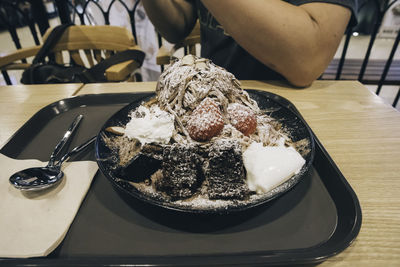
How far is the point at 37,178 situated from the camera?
888 millimetres

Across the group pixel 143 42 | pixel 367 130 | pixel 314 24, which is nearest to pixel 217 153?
pixel 367 130

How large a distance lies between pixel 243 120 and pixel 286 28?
68 centimetres

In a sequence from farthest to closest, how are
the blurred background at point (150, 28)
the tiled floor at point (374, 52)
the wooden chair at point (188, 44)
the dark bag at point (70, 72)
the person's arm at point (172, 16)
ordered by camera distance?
the tiled floor at point (374, 52), the blurred background at point (150, 28), the wooden chair at point (188, 44), the person's arm at point (172, 16), the dark bag at point (70, 72)

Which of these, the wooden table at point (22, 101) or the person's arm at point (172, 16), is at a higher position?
the person's arm at point (172, 16)

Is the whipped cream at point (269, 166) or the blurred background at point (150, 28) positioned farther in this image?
the blurred background at point (150, 28)

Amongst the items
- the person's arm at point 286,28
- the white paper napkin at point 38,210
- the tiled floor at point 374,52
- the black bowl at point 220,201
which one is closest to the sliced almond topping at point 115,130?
the black bowl at point 220,201

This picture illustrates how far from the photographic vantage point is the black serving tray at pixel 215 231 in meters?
0.66

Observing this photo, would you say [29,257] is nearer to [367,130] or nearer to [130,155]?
[130,155]

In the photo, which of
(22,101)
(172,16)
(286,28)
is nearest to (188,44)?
(172,16)

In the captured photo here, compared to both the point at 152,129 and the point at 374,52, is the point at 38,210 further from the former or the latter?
the point at 374,52

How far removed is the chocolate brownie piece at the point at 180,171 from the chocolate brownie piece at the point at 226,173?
6 cm

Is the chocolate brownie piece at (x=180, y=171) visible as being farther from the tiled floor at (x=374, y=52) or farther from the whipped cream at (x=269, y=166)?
the tiled floor at (x=374, y=52)

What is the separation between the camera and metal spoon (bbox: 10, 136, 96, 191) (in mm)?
850

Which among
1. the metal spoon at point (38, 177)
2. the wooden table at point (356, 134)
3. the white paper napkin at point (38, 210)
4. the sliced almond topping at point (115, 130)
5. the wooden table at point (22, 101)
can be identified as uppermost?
the sliced almond topping at point (115, 130)
